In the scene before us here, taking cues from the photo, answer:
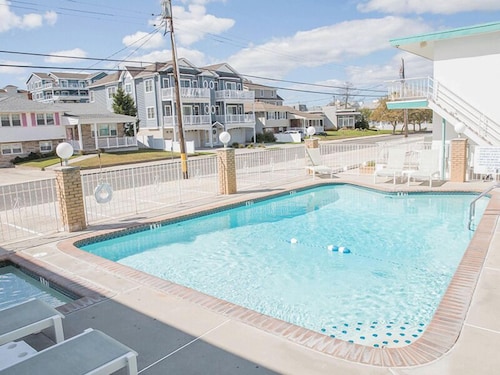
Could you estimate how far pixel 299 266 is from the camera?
7668 millimetres

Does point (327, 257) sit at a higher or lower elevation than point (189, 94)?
lower

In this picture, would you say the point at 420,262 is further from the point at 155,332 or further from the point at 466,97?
the point at 466,97

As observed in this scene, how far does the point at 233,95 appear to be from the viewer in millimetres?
→ 44812

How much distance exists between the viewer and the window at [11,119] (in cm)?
3019

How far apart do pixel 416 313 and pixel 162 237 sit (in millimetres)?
6172

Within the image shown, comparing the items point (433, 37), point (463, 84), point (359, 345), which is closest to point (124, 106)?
point (433, 37)

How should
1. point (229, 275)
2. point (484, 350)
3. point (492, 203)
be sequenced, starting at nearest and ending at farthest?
point (484, 350) < point (229, 275) < point (492, 203)

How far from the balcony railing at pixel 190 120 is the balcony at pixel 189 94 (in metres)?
1.79

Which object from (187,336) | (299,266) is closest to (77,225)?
(299,266)

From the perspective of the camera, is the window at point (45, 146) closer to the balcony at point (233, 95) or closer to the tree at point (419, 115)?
the balcony at point (233, 95)

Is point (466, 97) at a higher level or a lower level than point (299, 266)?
higher

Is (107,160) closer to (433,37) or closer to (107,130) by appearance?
(107,130)

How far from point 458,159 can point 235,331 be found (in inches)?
482

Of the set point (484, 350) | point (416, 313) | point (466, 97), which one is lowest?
point (416, 313)
